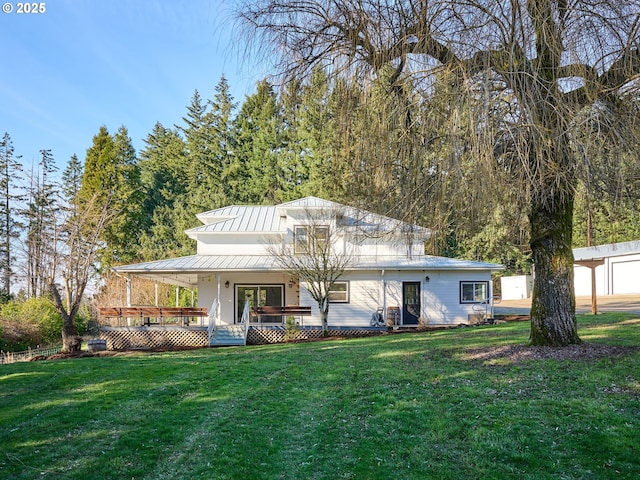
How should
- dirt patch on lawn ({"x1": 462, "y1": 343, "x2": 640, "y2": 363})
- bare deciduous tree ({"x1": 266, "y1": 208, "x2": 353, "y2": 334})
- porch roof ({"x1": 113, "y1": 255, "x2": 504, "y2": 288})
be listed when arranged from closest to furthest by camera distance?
1. dirt patch on lawn ({"x1": 462, "y1": 343, "x2": 640, "y2": 363})
2. bare deciduous tree ({"x1": 266, "y1": 208, "x2": 353, "y2": 334})
3. porch roof ({"x1": 113, "y1": 255, "x2": 504, "y2": 288})

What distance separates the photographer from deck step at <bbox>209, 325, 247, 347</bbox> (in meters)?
15.4

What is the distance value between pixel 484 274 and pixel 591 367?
12.6m

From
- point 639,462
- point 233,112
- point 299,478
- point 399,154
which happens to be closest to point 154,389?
point 299,478

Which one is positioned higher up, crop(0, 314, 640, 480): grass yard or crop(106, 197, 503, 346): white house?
crop(106, 197, 503, 346): white house

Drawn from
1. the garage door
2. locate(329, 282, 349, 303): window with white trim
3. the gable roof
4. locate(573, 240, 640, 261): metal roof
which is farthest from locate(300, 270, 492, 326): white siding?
the garage door

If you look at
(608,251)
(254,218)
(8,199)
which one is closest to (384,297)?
(254,218)

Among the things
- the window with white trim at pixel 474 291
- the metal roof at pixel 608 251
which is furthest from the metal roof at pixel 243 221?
the metal roof at pixel 608 251

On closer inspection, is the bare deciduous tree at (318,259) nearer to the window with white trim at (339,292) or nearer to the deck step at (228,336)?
the window with white trim at (339,292)

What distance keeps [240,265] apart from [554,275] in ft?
39.2

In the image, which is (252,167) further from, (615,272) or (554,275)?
(554,275)

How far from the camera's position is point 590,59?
17.6 feet

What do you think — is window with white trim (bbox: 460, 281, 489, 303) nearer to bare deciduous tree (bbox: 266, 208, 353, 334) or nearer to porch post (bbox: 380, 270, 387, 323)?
porch post (bbox: 380, 270, 387, 323)

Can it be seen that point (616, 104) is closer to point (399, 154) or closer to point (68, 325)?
point (399, 154)

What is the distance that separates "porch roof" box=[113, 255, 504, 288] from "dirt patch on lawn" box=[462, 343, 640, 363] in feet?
31.3
